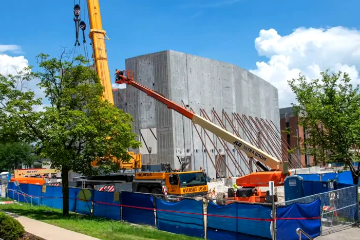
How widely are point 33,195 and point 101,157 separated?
33.2ft

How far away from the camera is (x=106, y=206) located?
18.4 m

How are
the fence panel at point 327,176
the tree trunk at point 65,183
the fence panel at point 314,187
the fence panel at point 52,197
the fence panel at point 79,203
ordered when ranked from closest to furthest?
1. the fence panel at point 314,187
2. the tree trunk at point 65,183
3. the fence panel at point 79,203
4. the fence panel at point 52,197
5. the fence panel at point 327,176

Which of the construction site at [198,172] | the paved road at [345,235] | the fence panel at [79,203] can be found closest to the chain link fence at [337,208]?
the construction site at [198,172]

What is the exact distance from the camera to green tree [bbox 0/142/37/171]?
8819cm

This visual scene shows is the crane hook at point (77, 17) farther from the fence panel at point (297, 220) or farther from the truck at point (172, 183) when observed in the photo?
the fence panel at point (297, 220)

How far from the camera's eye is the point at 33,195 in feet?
85.0

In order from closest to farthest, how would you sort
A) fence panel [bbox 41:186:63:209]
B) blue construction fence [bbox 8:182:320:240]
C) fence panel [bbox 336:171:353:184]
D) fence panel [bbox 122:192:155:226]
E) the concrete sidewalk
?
blue construction fence [bbox 8:182:320:240] < the concrete sidewalk < fence panel [bbox 122:192:155:226] < fence panel [bbox 41:186:63:209] < fence panel [bbox 336:171:353:184]

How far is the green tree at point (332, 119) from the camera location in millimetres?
18406

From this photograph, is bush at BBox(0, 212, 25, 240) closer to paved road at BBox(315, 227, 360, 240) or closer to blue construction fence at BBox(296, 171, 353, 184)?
paved road at BBox(315, 227, 360, 240)

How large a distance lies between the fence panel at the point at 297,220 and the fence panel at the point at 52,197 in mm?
14996

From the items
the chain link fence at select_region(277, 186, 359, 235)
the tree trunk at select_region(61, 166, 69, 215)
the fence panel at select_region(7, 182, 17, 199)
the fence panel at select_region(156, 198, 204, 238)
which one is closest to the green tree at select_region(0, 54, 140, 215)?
the tree trunk at select_region(61, 166, 69, 215)

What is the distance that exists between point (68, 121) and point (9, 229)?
18.7 ft

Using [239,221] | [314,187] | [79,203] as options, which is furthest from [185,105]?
[239,221]

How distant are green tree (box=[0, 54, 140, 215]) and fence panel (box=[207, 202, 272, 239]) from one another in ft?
20.5
